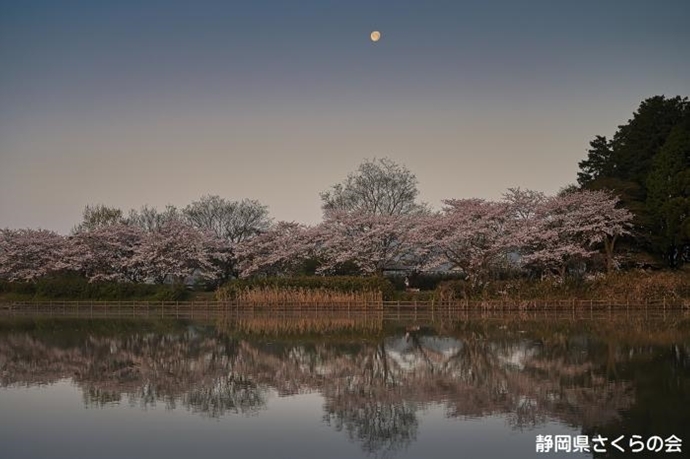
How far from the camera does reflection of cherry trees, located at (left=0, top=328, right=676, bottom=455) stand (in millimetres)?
12766

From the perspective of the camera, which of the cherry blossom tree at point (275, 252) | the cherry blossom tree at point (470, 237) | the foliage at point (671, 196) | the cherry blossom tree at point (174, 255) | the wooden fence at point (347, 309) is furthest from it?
the cherry blossom tree at point (275, 252)

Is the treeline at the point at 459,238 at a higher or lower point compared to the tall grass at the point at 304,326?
higher

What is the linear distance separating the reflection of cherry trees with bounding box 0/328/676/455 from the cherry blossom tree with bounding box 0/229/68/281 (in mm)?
20811

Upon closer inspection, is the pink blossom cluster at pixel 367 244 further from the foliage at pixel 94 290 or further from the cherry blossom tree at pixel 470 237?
the foliage at pixel 94 290

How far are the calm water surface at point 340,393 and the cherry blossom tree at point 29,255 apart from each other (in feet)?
71.0

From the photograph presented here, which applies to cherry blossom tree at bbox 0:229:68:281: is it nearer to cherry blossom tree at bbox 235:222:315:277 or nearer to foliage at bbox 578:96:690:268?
cherry blossom tree at bbox 235:222:315:277

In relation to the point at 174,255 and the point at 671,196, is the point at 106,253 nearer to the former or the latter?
the point at 174,255

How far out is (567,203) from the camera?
3631 cm

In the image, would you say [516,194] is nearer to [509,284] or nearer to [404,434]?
[509,284]

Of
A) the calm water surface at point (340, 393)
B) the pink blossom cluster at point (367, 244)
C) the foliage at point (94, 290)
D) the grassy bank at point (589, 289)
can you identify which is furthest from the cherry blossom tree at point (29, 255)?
the grassy bank at point (589, 289)

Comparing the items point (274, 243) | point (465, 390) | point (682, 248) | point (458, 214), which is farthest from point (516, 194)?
point (465, 390)

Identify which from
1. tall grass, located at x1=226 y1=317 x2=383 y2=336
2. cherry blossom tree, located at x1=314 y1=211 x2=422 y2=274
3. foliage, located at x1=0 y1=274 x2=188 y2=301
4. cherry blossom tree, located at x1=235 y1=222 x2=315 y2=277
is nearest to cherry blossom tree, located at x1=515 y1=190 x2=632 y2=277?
cherry blossom tree, located at x1=314 y1=211 x2=422 y2=274

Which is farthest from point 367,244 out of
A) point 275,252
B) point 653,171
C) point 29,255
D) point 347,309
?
point 29,255

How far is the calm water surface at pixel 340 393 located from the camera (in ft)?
35.8
